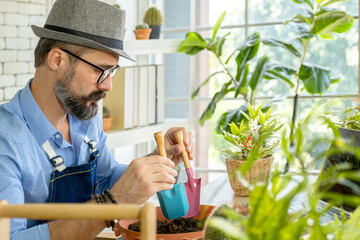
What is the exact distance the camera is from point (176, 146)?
178 cm

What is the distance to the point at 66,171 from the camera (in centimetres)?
179

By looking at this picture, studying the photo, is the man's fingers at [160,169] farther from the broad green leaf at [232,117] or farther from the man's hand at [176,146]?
the broad green leaf at [232,117]

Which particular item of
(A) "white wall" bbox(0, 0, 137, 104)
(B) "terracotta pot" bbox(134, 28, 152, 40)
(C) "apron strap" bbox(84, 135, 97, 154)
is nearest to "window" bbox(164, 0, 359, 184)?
(B) "terracotta pot" bbox(134, 28, 152, 40)

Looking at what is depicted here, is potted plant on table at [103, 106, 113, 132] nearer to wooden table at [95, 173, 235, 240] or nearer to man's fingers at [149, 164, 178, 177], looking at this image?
wooden table at [95, 173, 235, 240]

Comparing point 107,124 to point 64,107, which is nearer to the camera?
point 64,107

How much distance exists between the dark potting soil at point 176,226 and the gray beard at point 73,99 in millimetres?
633

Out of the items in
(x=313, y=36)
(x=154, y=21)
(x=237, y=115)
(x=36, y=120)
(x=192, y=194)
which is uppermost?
(x=154, y=21)

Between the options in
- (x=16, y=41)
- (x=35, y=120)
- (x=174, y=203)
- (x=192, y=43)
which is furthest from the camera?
(x=192, y=43)

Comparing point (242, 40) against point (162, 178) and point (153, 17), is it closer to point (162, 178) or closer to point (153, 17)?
point (153, 17)

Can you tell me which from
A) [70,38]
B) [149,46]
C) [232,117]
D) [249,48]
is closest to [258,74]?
[249,48]

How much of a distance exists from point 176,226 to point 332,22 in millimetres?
2366

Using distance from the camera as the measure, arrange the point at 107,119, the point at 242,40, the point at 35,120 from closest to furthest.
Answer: the point at 35,120, the point at 107,119, the point at 242,40

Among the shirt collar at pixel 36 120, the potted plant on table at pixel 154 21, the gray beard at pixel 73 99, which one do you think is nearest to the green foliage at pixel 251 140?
the gray beard at pixel 73 99

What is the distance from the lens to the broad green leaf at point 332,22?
323cm
